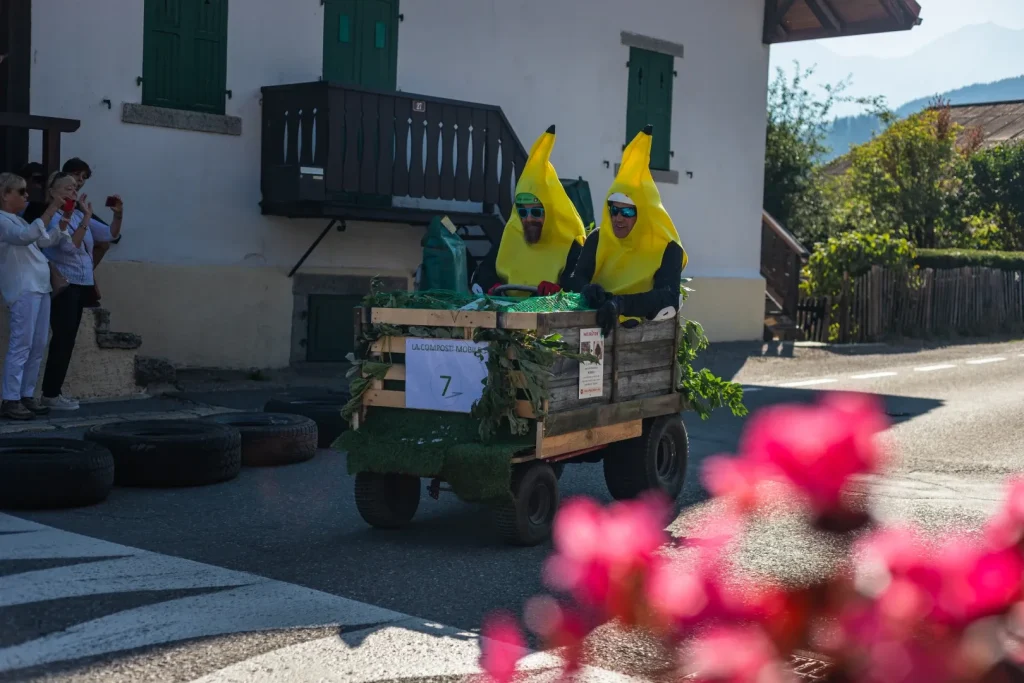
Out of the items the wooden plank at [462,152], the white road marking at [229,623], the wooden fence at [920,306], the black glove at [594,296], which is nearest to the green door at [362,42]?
the wooden plank at [462,152]

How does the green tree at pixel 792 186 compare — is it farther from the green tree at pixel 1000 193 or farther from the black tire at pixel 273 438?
the black tire at pixel 273 438

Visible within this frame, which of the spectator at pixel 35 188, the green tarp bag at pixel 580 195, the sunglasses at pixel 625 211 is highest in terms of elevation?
the green tarp bag at pixel 580 195

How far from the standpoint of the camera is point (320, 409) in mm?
10250

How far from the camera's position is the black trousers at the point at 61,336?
10.8 meters

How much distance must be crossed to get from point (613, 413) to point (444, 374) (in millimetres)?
1097

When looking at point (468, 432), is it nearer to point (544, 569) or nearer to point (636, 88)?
point (544, 569)

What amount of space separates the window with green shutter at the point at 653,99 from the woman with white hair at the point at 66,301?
10382 mm

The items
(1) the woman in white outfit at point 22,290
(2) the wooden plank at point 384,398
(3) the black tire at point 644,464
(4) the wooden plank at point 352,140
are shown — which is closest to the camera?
(2) the wooden plank at point 384,398

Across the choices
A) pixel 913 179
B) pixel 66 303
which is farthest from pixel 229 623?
pixel 913 179

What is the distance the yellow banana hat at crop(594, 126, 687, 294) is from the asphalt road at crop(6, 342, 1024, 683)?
1.40 metres

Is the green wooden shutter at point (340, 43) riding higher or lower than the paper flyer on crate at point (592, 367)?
higher

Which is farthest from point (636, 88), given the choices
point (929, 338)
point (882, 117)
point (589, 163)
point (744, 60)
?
point (882, 117)

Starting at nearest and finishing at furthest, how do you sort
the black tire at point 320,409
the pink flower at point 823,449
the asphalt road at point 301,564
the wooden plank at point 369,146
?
the pink flower at point 823,449
the asphalt road at point 301,564
the black tire at point 320,409
the wooden plank at point 369,146

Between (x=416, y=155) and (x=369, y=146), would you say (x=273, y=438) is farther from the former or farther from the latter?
(x=416, y=155)
